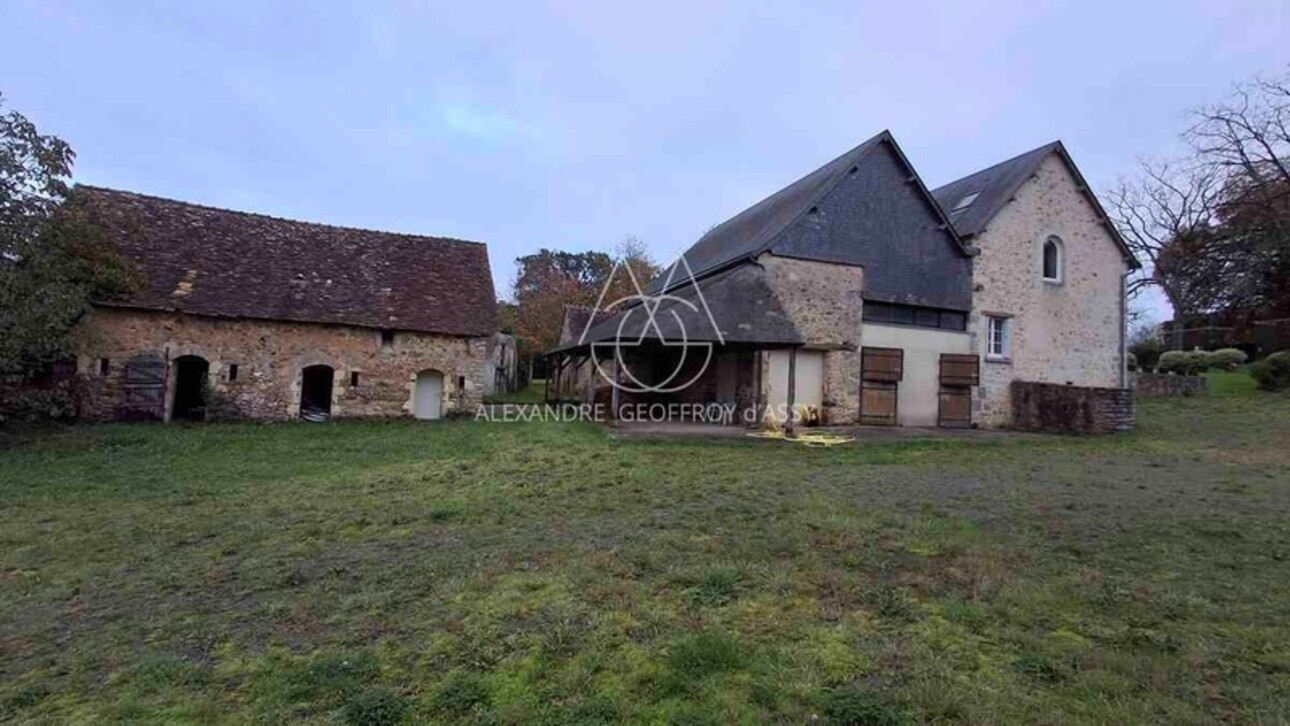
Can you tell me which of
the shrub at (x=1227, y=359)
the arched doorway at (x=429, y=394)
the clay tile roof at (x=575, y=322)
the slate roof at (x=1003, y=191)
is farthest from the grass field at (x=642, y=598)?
the shrub at (x=1227, y=359)

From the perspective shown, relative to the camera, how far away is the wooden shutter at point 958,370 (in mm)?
16016

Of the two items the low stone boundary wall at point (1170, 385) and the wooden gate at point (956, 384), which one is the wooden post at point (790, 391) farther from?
the low stone boundary wall at point (1170, 385)

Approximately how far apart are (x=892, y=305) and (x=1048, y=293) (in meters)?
4.80

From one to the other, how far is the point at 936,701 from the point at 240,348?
1532cm

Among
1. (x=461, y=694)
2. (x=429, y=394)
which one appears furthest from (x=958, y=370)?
(x=461, y=694)

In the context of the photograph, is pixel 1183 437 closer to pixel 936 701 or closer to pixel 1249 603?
pixel 1249 603

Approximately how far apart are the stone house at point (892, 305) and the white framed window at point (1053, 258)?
4 centimetres

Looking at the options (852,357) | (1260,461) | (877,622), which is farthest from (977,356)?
(877,622)

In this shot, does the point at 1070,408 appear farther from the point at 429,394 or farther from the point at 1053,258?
the point at 429,394

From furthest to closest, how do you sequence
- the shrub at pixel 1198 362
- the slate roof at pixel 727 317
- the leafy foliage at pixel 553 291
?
the leafy foliage at pixel 553 291
the shrub at pixel 1198 362
the slate roof at pixel 727 317

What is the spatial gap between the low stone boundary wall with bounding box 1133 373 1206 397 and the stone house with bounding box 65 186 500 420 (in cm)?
2053

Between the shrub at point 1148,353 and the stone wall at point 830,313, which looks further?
the shrub at point 1148,353

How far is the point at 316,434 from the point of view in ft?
40.4

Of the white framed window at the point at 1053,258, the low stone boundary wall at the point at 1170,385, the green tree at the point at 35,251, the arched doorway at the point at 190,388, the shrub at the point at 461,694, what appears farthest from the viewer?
the low stone boundary wall at the point at 1170,385
